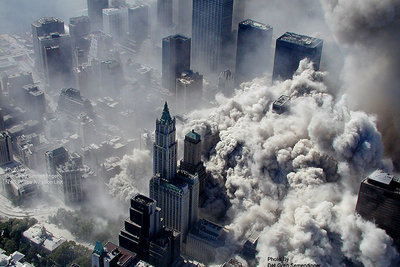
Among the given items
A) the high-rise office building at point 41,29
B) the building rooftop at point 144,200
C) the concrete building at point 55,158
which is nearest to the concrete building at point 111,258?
the building rooftop at point 144,200

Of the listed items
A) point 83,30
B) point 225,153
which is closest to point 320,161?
point 225,153

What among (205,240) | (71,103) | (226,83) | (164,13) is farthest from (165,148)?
(164,13)

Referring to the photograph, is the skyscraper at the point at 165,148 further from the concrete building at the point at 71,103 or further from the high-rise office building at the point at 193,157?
the concrete building at the point at 71,103

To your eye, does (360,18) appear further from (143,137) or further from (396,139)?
(143,137)

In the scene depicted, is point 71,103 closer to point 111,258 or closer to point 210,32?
point 210,32

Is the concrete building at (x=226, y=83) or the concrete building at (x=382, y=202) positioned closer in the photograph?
the concrete building at (x=382, y=202)

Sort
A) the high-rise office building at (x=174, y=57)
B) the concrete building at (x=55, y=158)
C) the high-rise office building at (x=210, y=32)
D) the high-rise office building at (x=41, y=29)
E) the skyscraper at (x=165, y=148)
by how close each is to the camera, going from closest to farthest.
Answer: the skyscraper at (x=165, y=148), the concrete building at (x=55, y=158), the high-rise office building at (x=174, y=57), the high-rise office building at (x=210, y=32), the high-rise office building at (x=41, y=29)
